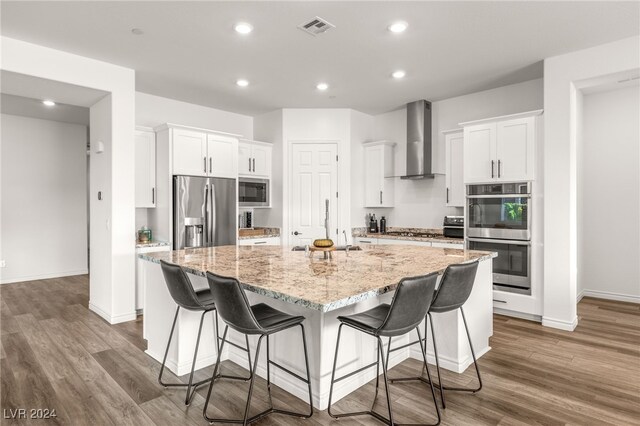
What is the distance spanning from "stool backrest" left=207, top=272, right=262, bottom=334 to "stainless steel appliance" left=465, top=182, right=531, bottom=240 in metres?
3.32

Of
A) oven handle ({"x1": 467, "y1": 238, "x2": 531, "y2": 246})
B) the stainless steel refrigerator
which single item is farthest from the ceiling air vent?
oven handle ({"x1": 467, "y1": 238, "x2": 531, "y2": 246})

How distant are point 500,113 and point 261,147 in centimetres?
340

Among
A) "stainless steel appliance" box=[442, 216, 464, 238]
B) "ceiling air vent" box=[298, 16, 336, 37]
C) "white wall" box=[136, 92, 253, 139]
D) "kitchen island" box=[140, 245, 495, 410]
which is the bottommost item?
"kitchen island" box=[140, 245, 495, 410]

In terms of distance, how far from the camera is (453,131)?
499 cm

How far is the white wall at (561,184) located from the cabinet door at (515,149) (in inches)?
6.7

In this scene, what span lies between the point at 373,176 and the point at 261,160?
1.77 metres

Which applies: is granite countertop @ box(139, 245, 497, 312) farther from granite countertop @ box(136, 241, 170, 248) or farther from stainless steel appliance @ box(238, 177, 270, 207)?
stainless steel appliance @ box(238, 177, 270, 207)

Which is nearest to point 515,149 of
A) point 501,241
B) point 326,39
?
point 501,241

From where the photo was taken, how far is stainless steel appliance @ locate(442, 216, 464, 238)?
4871 millimetres

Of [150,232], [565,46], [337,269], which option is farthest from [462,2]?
[150,232]

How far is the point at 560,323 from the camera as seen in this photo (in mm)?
3816

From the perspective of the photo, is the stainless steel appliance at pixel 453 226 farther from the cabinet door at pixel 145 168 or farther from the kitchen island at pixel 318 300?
the cabinet door at pixel 145 168

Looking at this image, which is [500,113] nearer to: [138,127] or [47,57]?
[138,127]

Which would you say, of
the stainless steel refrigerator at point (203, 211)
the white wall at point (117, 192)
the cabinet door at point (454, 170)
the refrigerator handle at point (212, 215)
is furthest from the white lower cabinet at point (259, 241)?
the cabinet door at point (454, 170)
